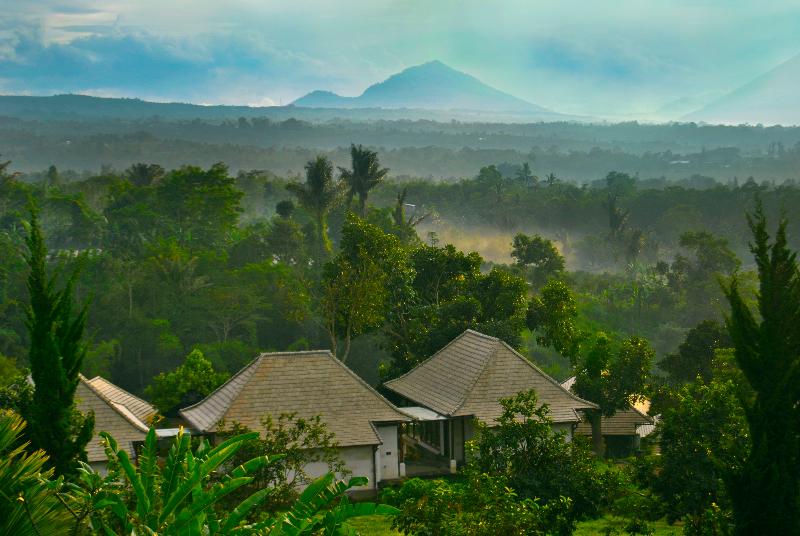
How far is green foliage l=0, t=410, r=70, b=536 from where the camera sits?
28.0ft

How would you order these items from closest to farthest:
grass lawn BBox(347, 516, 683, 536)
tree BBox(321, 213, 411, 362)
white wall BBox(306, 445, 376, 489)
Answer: grass lawn BBox(347, 516, 683, 536)
white wall BBox(306, 445, 376, 489)
tree BBox(321, 213, 411, 362)

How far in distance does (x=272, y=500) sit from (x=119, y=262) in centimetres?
Result: 4094

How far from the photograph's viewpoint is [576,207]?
106 metres

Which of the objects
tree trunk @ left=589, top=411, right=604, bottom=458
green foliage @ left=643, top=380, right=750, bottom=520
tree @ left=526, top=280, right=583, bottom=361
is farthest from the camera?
tree @ left=526, top=280, right=583, bottom=361

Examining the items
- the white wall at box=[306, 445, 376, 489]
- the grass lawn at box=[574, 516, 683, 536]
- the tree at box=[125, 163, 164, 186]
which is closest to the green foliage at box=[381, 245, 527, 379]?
the white wall at box=[306, 445, 376, 489]

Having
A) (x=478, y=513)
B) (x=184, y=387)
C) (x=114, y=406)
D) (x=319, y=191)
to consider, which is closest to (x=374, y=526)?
(x=114, y=406)

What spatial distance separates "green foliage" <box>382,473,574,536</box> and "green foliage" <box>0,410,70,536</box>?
7.67 meters

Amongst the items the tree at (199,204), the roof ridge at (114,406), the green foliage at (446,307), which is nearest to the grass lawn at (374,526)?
the roof ridge at (114,406)

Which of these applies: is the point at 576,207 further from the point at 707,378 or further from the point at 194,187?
the point at 707,378

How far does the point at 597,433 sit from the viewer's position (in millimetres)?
36062

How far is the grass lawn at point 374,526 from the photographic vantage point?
24.1m

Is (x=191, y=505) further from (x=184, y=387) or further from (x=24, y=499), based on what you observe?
(x=184, y=387)

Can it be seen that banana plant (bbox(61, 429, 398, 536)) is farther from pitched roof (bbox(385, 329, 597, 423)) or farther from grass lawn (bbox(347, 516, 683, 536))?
pitched roof (bbox(385, 329, 597, 423))

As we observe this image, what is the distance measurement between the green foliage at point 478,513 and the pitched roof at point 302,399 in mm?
12901
